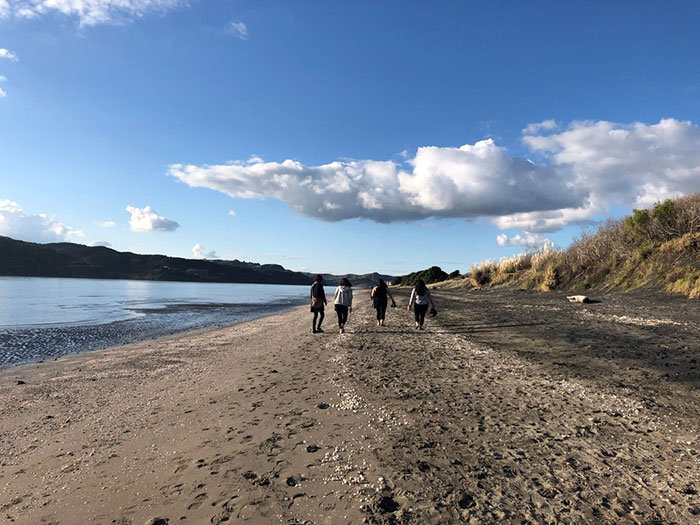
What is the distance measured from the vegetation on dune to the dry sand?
13.1 meters

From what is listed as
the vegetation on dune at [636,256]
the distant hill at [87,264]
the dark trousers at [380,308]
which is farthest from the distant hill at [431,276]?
the distant hill at [87,264]

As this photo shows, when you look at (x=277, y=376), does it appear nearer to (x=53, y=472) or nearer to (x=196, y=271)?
(x=53, y=472)

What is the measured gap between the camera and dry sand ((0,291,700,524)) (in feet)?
10.9

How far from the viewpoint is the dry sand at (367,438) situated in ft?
10.9

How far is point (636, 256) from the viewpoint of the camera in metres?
23.1

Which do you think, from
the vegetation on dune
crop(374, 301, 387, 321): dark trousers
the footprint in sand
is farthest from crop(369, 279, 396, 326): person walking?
the vegetation on dune

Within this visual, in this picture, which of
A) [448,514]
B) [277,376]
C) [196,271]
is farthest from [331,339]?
[196,271]

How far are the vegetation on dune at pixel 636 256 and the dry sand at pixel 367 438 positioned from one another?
13108mm

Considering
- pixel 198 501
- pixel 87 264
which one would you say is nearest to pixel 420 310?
pixel 198 501

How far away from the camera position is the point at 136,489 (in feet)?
12.1

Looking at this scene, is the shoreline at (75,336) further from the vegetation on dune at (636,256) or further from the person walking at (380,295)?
the vegetation on dune at (636,256)

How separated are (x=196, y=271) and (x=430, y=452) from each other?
674ft

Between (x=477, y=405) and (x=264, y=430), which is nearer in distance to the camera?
(x=264, y=430)

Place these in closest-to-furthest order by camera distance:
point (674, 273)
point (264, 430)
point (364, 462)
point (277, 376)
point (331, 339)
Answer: point (364, 462)
point (264, 430)
point (277, 376)
point (331, 339)
point (674, 273)
